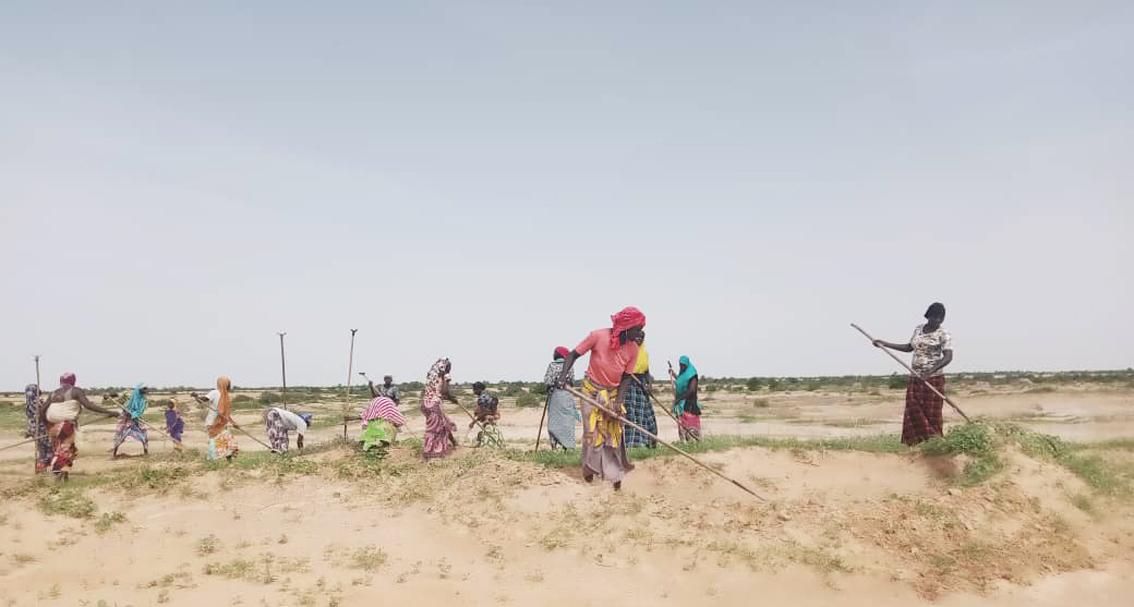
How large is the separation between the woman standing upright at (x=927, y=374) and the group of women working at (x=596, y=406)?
0.05ft

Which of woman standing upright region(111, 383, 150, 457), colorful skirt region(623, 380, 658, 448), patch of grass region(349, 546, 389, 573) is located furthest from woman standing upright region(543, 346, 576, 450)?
woman standing upright region(111, 383, 150, 457)

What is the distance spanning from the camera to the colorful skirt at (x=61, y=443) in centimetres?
1309

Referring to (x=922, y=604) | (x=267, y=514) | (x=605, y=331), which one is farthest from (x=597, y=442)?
(x=267, y=514)

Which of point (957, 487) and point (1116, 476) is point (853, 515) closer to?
point (957, 487)

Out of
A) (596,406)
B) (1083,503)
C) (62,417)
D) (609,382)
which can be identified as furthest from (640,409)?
(62,417)

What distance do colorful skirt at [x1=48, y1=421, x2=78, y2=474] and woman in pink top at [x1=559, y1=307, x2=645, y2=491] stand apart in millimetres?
9845

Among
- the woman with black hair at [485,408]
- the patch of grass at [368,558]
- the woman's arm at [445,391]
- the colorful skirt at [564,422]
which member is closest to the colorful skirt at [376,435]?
the woman's arm at [445,391]

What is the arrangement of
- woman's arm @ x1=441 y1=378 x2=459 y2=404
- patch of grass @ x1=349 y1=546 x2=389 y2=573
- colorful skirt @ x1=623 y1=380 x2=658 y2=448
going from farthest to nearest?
1. woman's arm @ x1=441 y1=378 x2=459 y2=404
2. colorful skirt @ x1=623 y1=380 x2=658 y2=448
3. patch of grass @ x1=349 y1=546 x2=389 y2=573

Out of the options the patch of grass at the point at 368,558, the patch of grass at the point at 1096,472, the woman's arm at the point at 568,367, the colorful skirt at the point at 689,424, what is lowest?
the patch of grass at the point at 368,558

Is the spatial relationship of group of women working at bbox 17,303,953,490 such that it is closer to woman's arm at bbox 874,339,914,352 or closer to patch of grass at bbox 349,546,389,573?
woman's arm at bbox 874,339,914,352

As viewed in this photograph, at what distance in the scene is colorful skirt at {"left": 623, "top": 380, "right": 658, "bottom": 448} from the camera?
1192 cm

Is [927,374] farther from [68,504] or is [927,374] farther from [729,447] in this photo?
[68,504]

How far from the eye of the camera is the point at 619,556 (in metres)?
8.30

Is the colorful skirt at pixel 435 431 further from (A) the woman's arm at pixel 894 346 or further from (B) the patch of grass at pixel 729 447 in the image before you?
(A) the woman's arm at pixel 894 346
